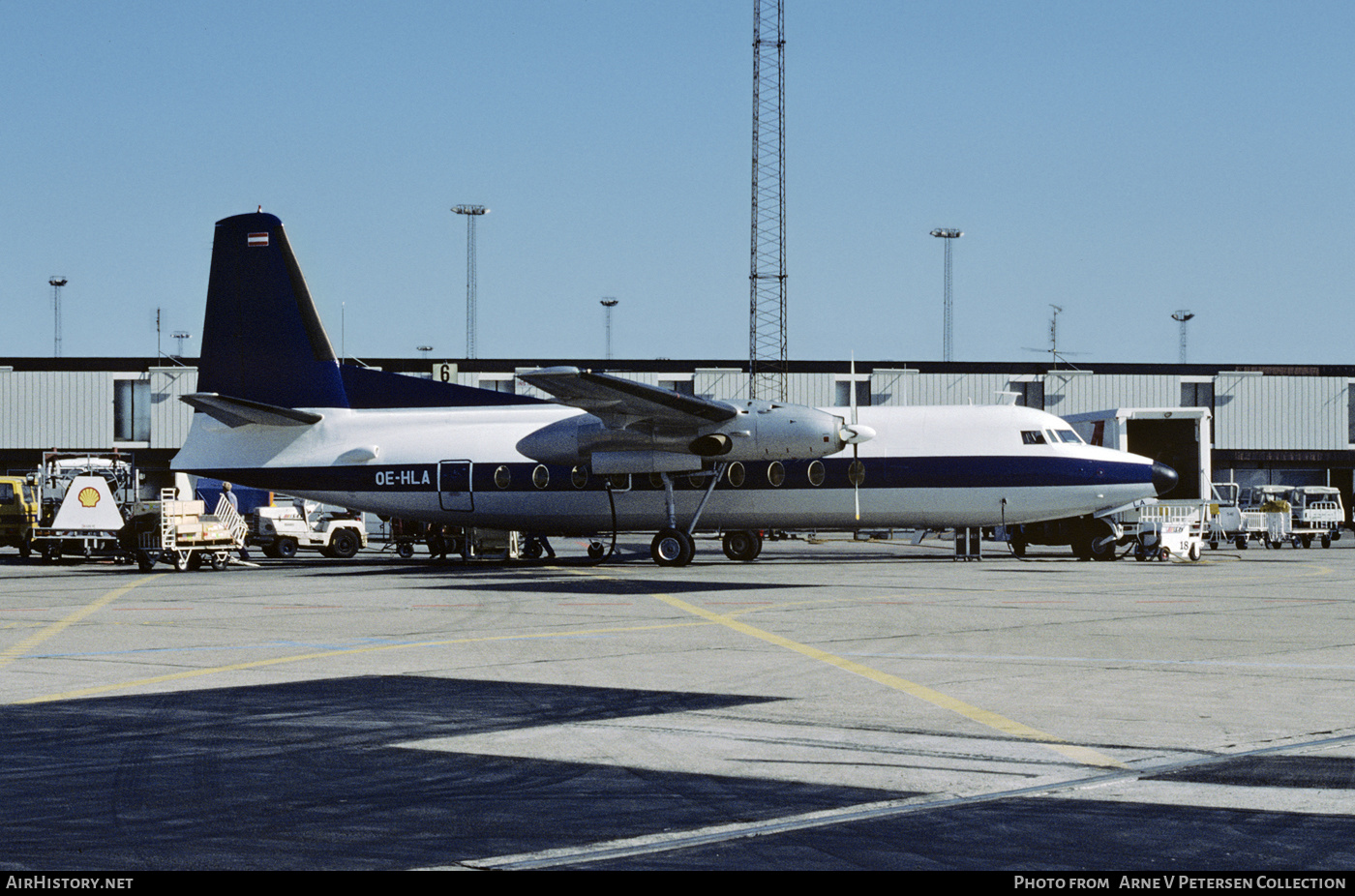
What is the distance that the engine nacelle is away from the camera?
28.8 metres

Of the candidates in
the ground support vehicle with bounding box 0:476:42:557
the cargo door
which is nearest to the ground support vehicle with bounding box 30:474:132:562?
the ground support vehicle with bounding box 0:476:42:557

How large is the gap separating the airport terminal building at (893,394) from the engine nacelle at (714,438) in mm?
32882

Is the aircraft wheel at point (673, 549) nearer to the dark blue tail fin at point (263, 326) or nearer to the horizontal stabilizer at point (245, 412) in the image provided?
the dark blue tail fin at point (263, 326)

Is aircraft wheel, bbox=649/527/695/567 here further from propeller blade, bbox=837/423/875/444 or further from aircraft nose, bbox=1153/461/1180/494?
aircraft nose, bbox=1153/461/1180/494

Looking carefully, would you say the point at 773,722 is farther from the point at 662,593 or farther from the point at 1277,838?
the point at 662,593

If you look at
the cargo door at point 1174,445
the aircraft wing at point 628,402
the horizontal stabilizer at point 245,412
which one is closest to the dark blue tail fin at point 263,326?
the horizontal stabilizer at point 245,412

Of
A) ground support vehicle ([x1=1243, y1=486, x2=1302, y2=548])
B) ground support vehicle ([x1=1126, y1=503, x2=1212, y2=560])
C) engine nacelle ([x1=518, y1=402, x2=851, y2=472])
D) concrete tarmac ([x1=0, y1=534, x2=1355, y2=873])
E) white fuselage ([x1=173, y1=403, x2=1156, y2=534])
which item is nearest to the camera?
concrete tarmac ([x1=0, y1=534, x2=1355, y2=873])

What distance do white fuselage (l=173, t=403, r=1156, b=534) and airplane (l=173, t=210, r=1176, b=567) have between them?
0.04 m

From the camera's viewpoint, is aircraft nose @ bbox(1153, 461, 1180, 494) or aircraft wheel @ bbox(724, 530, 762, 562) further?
aircraft wheel @ bbox(724, 530, 762, 562)

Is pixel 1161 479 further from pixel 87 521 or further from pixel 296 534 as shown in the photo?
pixel 87 521

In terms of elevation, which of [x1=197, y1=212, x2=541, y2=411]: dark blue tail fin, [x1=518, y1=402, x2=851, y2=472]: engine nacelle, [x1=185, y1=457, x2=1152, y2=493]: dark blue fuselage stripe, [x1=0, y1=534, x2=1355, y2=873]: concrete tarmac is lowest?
[x1=0, y1=534, x2=1355, y2=873]: concrete tarmac

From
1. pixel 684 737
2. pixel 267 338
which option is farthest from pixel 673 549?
pixel 684 737

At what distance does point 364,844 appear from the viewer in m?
5.80

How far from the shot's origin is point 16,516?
39.1m
